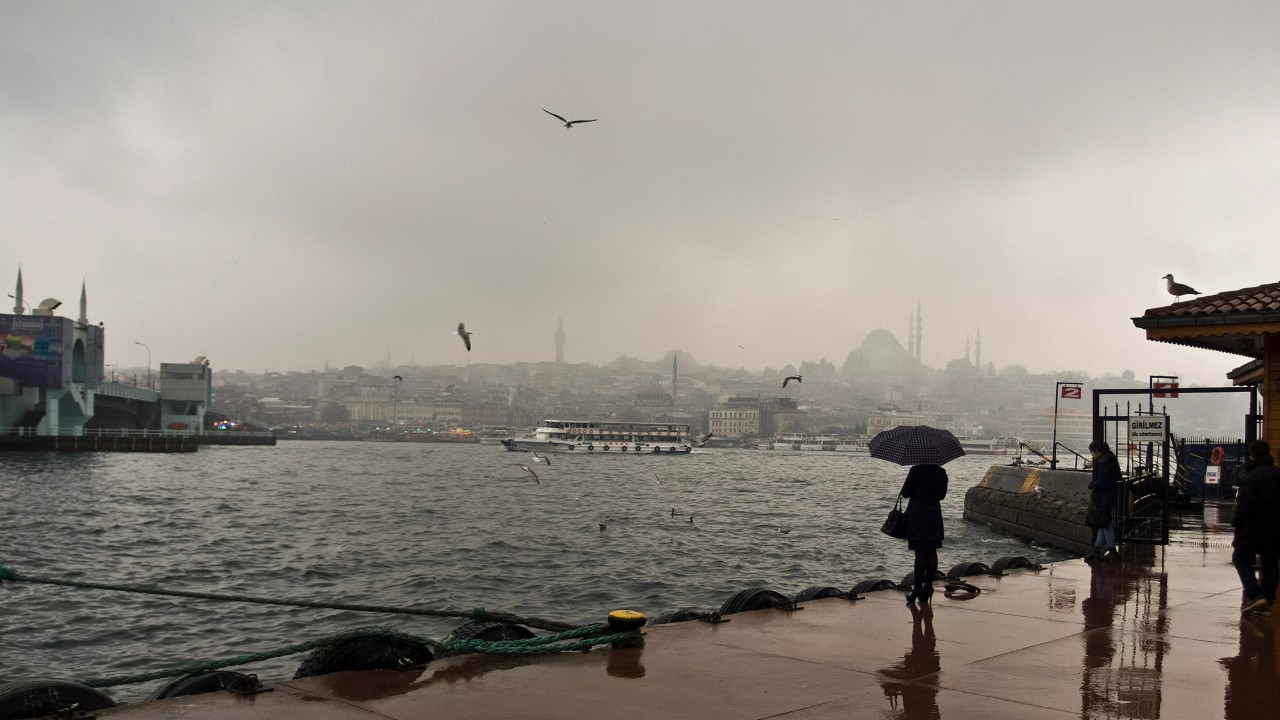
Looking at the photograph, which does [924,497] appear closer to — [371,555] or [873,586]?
[873,586]

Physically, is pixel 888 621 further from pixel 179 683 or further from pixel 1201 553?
pixel 1201 553

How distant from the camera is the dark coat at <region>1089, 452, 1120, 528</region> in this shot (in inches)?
491

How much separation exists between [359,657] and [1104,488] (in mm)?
9758

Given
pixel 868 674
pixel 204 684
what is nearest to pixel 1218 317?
pixel 868 674

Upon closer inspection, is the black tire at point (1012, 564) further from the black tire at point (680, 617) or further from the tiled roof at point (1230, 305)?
the black tire at point (680, 617)

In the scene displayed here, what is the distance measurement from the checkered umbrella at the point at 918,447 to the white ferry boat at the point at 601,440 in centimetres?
10533

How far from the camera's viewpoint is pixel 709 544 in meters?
26.0

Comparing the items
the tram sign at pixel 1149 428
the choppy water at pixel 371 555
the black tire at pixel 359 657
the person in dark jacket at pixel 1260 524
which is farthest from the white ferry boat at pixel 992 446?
the black tire at pixel 359 657

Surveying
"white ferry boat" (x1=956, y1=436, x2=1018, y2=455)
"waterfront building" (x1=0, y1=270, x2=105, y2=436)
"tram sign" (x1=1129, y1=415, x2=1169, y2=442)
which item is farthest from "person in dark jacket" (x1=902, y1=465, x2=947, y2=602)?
"white ferry boat" (x1=956, y1=436, x2=1018, y2=455)

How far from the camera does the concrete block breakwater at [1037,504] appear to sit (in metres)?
22.9

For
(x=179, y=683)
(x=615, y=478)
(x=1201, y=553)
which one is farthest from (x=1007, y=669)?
(x=615, y=478)

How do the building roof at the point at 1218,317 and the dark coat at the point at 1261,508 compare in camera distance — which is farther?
the building roof at the point at 1218,317

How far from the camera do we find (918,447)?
936cm

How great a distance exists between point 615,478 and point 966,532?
123 feet
